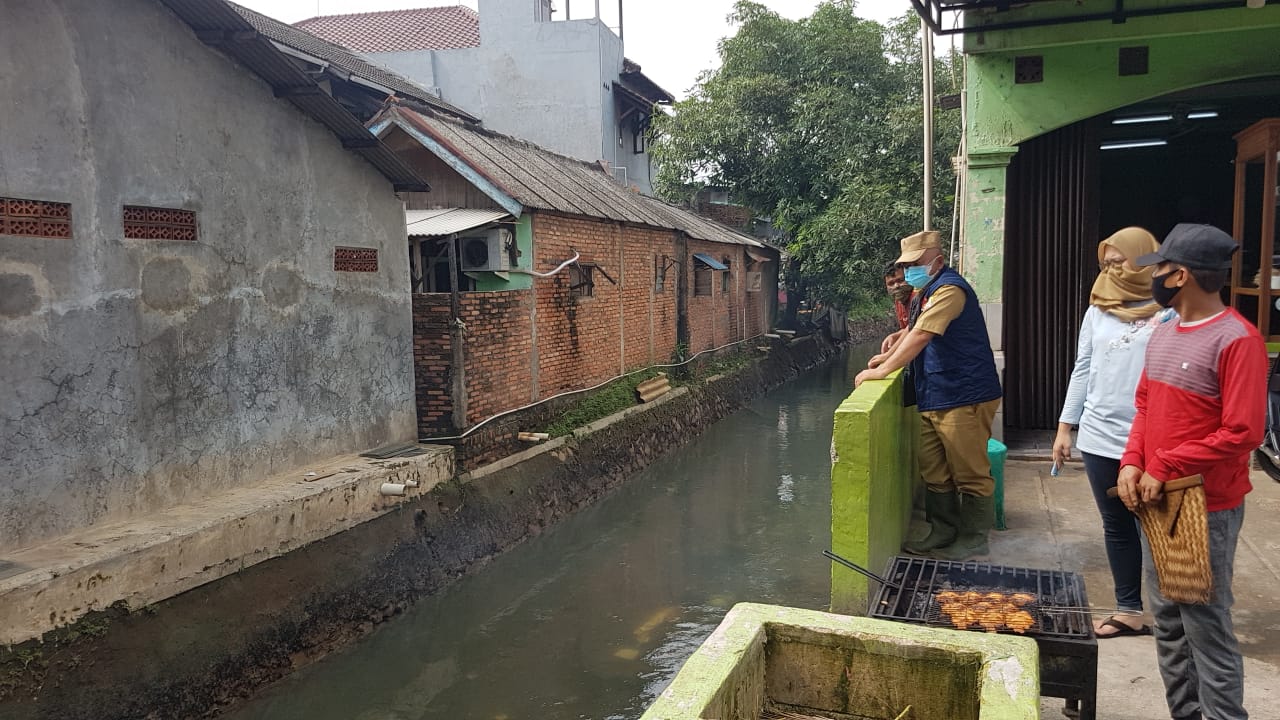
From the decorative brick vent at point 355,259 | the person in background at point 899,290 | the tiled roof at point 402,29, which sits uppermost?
the tiled roof at point 402,29

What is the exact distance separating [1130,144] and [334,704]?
914 centimetres

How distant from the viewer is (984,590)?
3600mm

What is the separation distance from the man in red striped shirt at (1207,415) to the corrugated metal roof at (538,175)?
8.30 m

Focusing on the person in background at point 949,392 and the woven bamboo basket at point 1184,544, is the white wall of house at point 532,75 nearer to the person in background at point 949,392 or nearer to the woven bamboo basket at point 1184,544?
the person in background at point 949,392

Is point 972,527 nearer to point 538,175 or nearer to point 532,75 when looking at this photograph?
point 538,175

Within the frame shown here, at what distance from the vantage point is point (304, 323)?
754 cm

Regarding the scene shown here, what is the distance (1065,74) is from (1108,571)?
384 centimetres

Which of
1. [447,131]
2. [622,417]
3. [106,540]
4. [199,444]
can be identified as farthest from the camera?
[622,417]

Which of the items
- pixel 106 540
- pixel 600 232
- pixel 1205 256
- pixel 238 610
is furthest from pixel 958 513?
pixel 600 232

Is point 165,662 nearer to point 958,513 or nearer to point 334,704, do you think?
point 334,704

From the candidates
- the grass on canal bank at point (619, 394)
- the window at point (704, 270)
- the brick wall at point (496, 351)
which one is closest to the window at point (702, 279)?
the window at point (704, 270)

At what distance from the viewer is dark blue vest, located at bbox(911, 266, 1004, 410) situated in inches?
191

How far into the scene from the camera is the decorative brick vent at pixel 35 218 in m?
5.19

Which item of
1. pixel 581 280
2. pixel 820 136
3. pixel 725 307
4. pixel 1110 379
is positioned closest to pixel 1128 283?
pixel 1110 379
